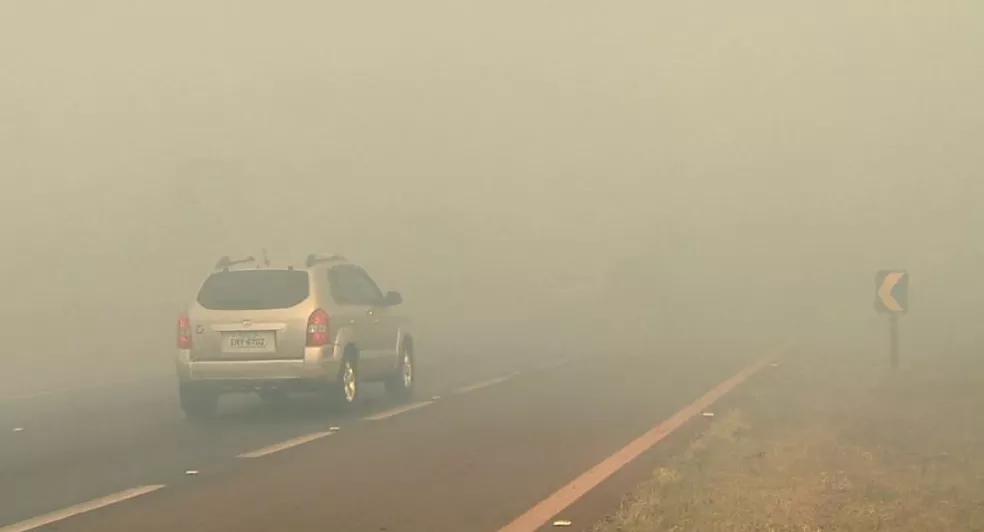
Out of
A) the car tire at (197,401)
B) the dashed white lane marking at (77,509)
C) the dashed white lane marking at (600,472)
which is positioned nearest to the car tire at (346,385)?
the car tire at (197,401)

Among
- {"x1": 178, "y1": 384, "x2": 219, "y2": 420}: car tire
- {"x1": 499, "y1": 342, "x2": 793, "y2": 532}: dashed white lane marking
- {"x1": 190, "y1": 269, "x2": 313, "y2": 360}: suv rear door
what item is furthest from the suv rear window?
{"x1": 499, "y1": 342, "x2": 793, "y2": 532}: dashed white lane marking

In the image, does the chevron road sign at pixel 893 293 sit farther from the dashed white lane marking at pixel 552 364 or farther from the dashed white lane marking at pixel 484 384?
the dashed white lane marking at pixel 484 384

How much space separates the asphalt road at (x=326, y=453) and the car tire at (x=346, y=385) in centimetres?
29

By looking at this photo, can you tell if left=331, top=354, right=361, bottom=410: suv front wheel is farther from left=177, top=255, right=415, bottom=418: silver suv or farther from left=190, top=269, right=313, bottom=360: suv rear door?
left=190, top=269, right=313, bottom=360: suv rear door

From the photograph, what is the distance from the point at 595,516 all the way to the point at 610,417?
641 cm

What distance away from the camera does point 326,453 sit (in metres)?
12.1

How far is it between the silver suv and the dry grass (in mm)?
4360

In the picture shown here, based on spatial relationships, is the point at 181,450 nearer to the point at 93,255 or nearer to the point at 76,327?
the point at 76,327

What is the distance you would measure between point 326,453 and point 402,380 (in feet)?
20.3

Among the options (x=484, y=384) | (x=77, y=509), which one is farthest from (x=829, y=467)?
(x=484, y=384)

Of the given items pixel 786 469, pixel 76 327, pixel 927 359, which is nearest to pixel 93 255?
pixel 76 327

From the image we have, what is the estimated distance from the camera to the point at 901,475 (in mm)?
10203

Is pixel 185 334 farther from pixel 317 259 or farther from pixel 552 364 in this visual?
pixel 552 364

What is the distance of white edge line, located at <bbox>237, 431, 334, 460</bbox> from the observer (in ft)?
39.5
